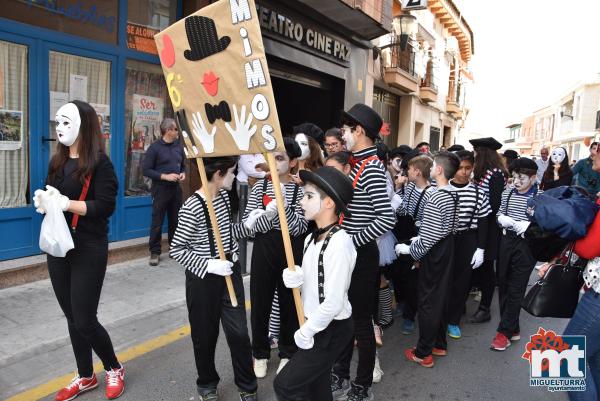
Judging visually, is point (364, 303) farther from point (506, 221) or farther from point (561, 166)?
point (561, 166)

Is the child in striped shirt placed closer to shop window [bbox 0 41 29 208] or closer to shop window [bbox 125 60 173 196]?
shop window [bbox 125 60 173 196]

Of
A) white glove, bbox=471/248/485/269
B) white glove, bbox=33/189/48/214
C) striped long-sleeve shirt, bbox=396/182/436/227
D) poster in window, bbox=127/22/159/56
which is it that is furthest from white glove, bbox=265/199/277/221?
poster in window, bbox=127/22/159/56

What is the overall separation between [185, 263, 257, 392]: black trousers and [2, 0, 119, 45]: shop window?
4.27m

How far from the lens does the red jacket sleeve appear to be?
8.37 ft

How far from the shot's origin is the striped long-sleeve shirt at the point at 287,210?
11.6ft

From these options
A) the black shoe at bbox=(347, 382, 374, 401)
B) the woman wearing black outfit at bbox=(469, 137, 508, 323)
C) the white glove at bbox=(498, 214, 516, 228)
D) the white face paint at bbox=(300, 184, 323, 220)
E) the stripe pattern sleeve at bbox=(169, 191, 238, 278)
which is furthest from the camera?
the woman wearing black outfit at bbox=(469, 137, 508, 323)

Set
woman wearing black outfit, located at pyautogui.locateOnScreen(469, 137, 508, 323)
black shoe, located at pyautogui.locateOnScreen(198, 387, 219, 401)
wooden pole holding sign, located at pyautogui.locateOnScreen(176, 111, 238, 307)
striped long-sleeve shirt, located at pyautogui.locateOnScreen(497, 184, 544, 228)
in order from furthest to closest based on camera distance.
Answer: woman wearing black outfit, located at pyautogui.locateOnScreen(469, 137, 508, 323) < striped long-sleeve shirt, located at pyautogui.locateOnScreen(497, 184, 544, 228) < black shoe, located at pyautogui.locateOnScreen(198, 387, 219, 401) < wooden pole holding sign, located at pyautogui.locateOnScreen(176, 111, 238, 307)

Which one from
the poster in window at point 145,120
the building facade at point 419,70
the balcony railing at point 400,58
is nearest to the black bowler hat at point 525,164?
the poster in window at point 145,120

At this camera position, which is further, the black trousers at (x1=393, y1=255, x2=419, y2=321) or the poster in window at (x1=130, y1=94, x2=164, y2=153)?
the poster in window at (x1=130, y1=94, x2=164, y2=153)

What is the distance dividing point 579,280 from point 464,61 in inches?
1273

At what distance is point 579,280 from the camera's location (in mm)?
2814

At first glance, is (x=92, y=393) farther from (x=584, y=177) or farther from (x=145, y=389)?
(x=584, y=177)

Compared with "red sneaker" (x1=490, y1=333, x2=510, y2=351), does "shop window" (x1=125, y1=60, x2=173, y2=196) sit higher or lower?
higher

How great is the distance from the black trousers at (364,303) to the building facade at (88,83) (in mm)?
4309
